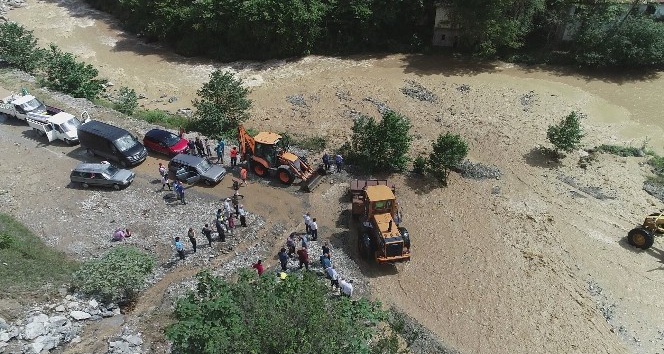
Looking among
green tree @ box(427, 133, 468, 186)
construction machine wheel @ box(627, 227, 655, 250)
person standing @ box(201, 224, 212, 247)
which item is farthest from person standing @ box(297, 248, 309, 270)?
construction machine wheel @ box(627, 227, 655, 250)

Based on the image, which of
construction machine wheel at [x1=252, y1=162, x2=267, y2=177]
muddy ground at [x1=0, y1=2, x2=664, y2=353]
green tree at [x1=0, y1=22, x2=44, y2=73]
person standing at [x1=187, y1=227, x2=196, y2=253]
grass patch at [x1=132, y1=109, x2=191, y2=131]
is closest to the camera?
muddy ground at [x1=0, y1=2, x2=664, y2=353]

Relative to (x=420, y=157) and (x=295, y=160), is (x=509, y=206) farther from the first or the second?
(x=295, y=160)

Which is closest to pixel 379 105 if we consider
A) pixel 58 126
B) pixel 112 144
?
→ pixel 112 144

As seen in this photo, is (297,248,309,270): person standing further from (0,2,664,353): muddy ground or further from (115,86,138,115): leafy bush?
(115,86,138,115): leafy bush

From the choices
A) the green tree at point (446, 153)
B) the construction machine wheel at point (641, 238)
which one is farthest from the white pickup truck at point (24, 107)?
the construction machine wheel at point (641, 238)

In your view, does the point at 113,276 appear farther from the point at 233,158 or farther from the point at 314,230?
the point at 233,158

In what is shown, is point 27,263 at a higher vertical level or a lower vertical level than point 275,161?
higher

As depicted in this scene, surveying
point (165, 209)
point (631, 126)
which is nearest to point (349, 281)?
point (165, 209)
